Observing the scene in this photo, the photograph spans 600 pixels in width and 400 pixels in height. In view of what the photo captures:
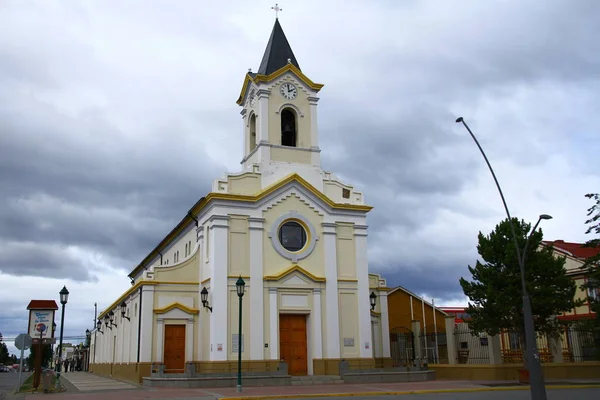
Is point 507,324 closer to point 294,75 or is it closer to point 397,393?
point 397,393

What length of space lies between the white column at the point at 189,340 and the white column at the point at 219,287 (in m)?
2.67

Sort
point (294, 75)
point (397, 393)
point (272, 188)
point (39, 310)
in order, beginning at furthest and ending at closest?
point (294, 75)
point (272, 188)
point (39, 310)
point (397, 393)

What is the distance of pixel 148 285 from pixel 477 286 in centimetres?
1800

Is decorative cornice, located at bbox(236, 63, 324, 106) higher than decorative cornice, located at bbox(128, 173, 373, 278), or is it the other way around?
decorative cornice, located at bbox(236, 63, 324, 106)

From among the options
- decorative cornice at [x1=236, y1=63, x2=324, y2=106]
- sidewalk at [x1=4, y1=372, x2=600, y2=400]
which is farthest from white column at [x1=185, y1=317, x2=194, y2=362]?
decorative cornice at [x1=236, y1=63, x2=324, y2=106]

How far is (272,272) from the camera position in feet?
116

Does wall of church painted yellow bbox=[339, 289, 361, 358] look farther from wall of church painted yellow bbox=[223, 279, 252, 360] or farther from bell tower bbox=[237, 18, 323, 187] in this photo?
bell tower bbox=[237, 18, 323, 187]

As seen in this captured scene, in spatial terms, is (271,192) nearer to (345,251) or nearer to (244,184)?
(244,184)

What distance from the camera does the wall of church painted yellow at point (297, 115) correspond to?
38.2 metres

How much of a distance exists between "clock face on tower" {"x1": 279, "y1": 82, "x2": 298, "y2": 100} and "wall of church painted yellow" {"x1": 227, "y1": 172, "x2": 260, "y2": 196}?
230 inches

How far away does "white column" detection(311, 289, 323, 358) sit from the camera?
3478cm

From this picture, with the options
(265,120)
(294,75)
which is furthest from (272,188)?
(294,75)

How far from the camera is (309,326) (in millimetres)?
35531

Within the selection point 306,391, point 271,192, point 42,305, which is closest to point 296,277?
point 271,192
